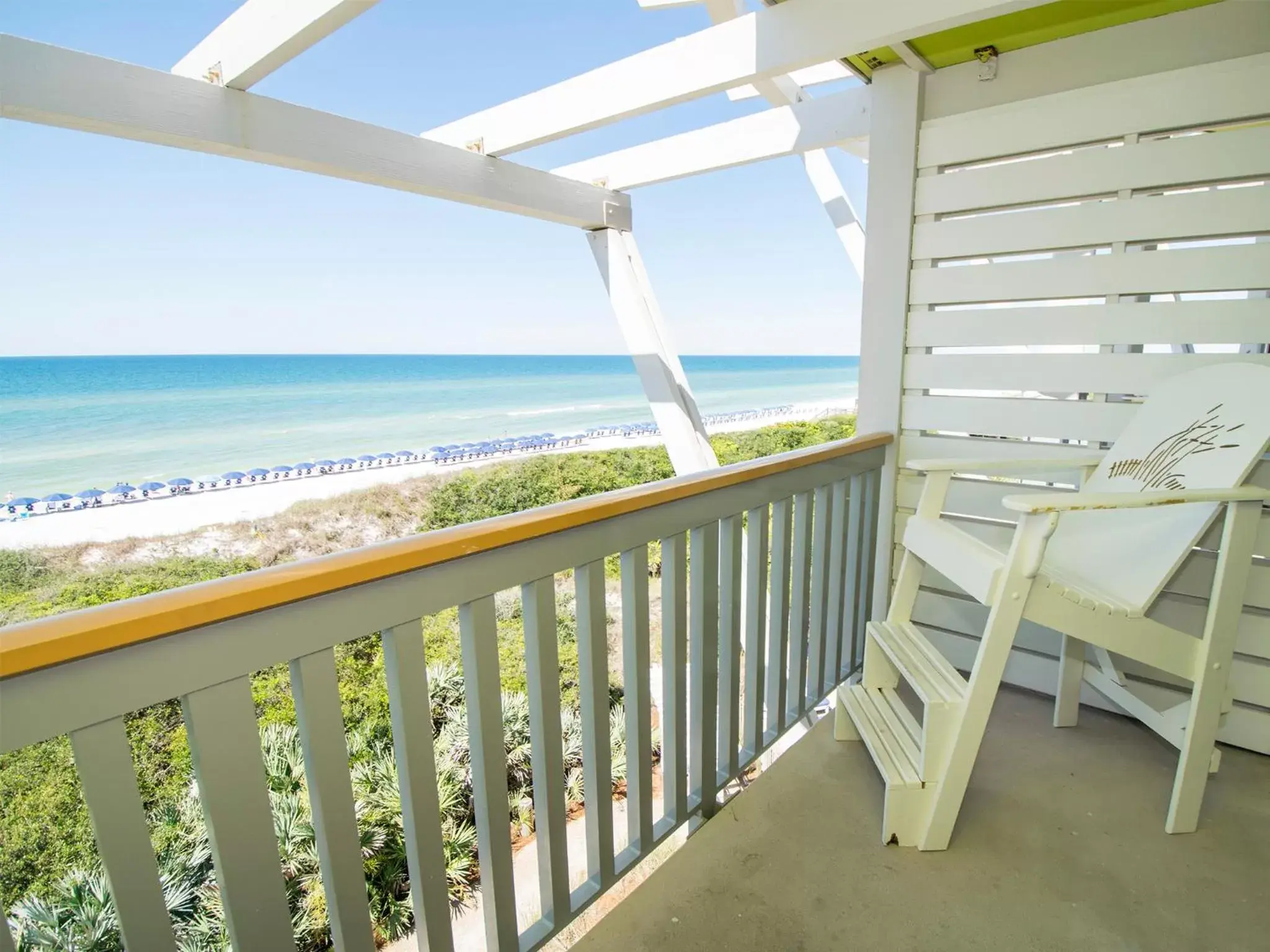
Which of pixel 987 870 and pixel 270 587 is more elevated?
pixel 270 587

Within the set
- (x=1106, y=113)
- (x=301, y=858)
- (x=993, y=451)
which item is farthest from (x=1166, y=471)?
(x=301, y=858)

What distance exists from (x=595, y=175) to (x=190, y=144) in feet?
6.09

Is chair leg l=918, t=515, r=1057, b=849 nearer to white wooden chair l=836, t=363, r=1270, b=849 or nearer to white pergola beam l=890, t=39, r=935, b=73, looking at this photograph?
white wooden chair l=836, t=363, r=1270, b=849

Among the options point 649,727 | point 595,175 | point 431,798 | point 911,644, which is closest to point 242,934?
point 431,798

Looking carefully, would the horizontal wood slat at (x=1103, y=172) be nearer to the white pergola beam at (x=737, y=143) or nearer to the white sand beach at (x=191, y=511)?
the white pergola beam at (x=737, y=143)

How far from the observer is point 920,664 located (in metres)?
1.61

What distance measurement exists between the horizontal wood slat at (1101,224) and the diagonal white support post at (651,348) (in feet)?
5.45

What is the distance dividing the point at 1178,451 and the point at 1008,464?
0.38 meters

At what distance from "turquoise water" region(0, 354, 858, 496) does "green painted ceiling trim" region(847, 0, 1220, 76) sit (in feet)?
60.1

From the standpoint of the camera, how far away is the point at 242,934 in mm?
797

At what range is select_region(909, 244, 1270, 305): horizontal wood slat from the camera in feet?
5.65

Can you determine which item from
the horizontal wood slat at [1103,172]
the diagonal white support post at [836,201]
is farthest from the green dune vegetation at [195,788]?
the diagonal white support post at [836,201]

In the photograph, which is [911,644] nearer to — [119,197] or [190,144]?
[190,144]

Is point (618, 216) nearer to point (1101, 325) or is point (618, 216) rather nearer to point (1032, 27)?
point (1032, 27)
